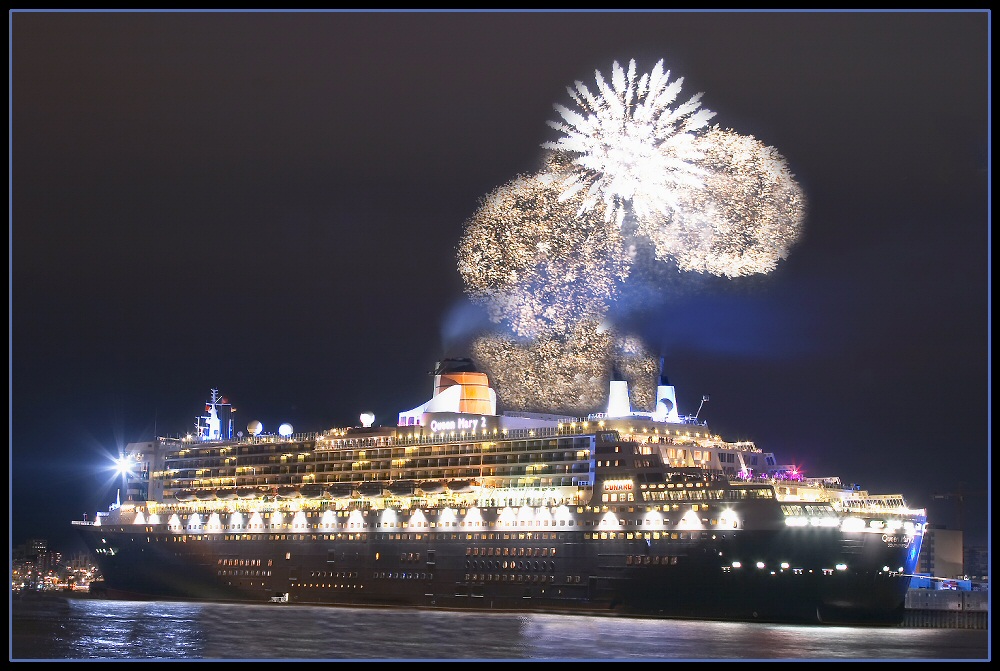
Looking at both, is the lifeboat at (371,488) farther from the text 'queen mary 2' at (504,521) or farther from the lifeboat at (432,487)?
the lifeboat at (432,487)

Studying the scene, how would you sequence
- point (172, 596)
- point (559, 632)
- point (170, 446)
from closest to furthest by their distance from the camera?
point (559, 632), point (172, 596), point (170, 446)

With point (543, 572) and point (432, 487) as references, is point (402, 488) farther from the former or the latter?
point (543, 572)

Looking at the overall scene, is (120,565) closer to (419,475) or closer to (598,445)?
(419,475)

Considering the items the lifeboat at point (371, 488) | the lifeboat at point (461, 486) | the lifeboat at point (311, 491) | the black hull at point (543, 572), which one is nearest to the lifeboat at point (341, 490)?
the lifeboat at point (371, 488)

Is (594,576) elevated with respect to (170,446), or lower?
lower

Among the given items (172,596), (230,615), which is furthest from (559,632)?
(172,596)

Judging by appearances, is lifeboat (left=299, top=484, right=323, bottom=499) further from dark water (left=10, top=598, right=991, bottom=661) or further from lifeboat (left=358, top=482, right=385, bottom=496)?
dark water (left=10, top=598, right=991, bottom=661)

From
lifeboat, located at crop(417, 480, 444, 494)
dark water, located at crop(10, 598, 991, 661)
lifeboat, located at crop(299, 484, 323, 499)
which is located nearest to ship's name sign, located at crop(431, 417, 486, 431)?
lifeboat, located at crop(417, 480, 444, 494)
